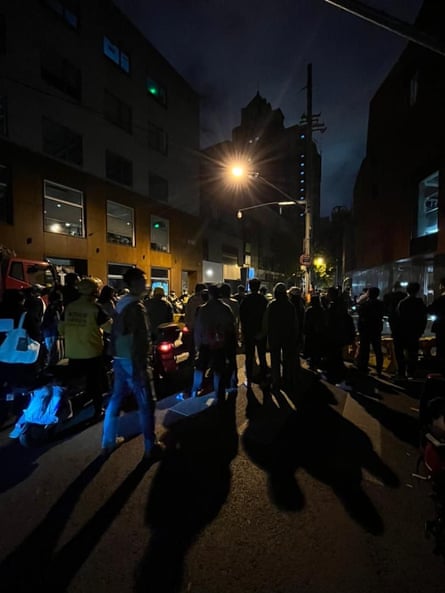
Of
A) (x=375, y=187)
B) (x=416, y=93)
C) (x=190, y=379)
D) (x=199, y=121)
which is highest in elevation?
(x=199, y=121)

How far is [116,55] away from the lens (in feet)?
56.7

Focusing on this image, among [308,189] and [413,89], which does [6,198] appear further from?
[413,89]

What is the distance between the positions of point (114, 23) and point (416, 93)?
51.7 feet

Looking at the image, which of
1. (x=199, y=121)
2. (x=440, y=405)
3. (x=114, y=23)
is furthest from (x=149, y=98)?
(x=440, y=405)

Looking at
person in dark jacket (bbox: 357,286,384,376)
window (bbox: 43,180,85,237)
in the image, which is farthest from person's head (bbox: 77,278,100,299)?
window (bbox: 43,180,85,237)

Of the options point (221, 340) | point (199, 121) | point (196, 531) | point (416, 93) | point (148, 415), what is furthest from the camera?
point (199, 121)

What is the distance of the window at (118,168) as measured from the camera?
17.2m

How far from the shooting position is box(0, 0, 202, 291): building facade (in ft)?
41.6

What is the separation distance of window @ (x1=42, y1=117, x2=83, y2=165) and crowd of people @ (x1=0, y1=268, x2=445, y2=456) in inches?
424

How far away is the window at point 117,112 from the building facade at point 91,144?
2.3 inches

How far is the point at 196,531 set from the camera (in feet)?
8.59

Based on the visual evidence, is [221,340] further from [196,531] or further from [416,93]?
[416,93]

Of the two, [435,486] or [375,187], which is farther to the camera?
[375,187]

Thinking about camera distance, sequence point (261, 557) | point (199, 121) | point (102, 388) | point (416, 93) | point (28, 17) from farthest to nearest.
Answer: point (199, 121) < point (416, 93) < point (28, 17) < point (102, 388) < point (261, 557)
